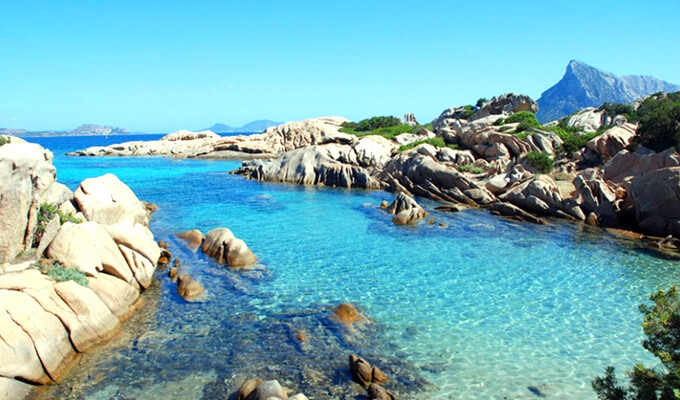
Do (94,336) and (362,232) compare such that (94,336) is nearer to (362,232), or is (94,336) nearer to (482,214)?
(362,232)

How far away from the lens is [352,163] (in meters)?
53.1

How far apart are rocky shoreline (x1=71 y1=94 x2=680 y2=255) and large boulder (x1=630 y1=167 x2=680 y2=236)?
0.18ft

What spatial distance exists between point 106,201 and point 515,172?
3015 centimetres

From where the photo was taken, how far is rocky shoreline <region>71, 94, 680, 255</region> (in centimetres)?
2767

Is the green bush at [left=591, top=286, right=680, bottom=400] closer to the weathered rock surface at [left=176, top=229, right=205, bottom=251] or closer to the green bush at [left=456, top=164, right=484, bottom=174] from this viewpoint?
the weathered rock surface at [left=176, top=229, right=205, bottom=251]

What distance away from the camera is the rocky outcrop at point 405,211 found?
29.2 m

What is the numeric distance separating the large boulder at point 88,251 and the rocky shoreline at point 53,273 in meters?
0.03

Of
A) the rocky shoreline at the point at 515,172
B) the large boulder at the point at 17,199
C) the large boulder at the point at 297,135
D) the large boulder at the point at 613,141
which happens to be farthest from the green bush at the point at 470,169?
the large boulder at the point at 297,135

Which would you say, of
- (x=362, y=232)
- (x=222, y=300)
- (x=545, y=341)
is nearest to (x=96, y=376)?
(x=222, y=300)

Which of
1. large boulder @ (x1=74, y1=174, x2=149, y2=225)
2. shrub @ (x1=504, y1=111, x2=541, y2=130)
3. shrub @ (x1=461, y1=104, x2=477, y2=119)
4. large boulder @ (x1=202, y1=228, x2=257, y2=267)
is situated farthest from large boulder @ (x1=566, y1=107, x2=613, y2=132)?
large boulder @ (x1=74, y1=174, x2=149, y2=225)

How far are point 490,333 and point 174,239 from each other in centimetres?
1737

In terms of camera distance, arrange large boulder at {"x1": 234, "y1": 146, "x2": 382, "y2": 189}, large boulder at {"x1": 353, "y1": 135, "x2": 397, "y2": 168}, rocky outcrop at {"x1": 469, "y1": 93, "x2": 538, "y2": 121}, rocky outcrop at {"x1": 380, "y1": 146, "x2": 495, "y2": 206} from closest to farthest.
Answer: rocky outcrop at {"x1": 380, "y1": 146, "x2": 495, "y2": 206}, large boulder at {"x1": 234, "y1": 146, "x2": 382, "y2": 189}, large boulder at {"x1": 353, "y1": 135, "x2": 397, "y2": 168}, rocky outcrop at {"x1": 469, "y1": 93, "x2": 538, "y2": 121}

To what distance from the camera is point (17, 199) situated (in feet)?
47.6

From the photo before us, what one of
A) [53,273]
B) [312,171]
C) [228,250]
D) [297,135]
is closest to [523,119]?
[312,171]
